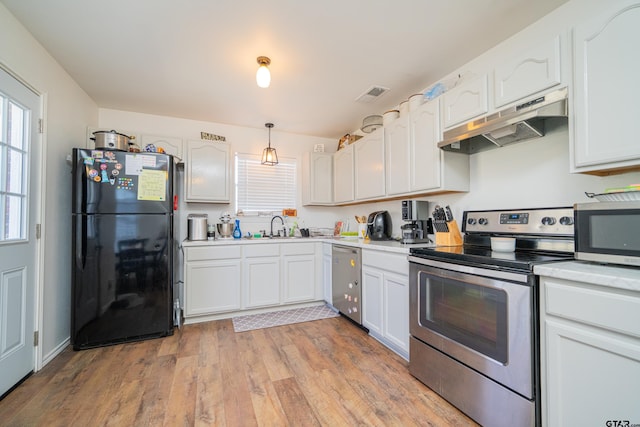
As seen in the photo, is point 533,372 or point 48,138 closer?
point 533,372

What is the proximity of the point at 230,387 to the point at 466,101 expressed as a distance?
259cm

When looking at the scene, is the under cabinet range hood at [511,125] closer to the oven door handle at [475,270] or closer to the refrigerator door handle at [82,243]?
the oven door handle at [475,270]

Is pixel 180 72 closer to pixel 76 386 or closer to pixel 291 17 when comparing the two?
pixel 291 17

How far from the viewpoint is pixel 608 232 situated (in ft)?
3.87

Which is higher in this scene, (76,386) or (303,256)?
(303,256)

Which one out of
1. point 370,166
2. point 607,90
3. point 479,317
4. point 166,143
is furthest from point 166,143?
point 607,90

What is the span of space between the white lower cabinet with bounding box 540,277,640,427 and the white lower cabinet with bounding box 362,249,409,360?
947 mm

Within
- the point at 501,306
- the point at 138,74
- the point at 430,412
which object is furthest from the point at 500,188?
the point at 138,74

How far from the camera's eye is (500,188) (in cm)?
208

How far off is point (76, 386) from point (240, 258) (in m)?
1.63

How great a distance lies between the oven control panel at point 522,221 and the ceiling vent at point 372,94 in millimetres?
1486

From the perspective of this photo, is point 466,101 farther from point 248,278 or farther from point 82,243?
point 82,243

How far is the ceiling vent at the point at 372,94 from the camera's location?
275 cm

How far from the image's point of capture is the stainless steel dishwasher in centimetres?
275
